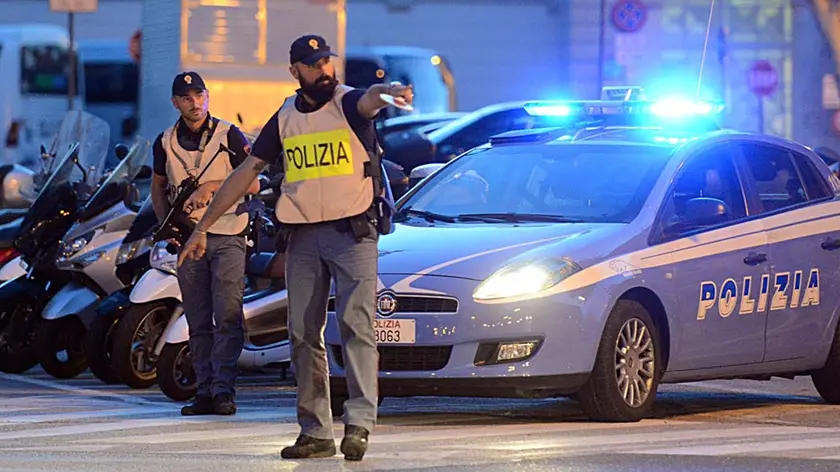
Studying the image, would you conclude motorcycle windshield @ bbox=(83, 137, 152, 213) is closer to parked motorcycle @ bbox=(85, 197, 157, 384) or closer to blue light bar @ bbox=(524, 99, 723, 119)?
parked motorcycle @ bbox=(85, 197, 157, 384)

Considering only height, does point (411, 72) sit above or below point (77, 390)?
above

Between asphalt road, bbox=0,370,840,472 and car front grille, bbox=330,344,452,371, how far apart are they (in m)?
0.29

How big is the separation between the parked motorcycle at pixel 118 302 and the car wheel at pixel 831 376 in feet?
13.1

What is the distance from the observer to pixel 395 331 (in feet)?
32.5

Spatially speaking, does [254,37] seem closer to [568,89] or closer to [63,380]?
[63,380]

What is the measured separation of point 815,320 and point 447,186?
2070 mm

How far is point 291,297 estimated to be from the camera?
877 cm

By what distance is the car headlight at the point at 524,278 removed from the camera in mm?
9820

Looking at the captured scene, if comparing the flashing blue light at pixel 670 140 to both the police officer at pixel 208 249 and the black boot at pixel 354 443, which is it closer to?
the police officer at pixel 208 249

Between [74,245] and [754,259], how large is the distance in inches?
186

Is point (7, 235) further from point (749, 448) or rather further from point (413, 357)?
point (749, 448)

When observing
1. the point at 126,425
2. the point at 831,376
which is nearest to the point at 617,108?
the point at 831,376

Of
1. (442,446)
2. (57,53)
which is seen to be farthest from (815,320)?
(57,53)

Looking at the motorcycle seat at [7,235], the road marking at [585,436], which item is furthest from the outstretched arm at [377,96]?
the motorcycle seat at [7,235]
